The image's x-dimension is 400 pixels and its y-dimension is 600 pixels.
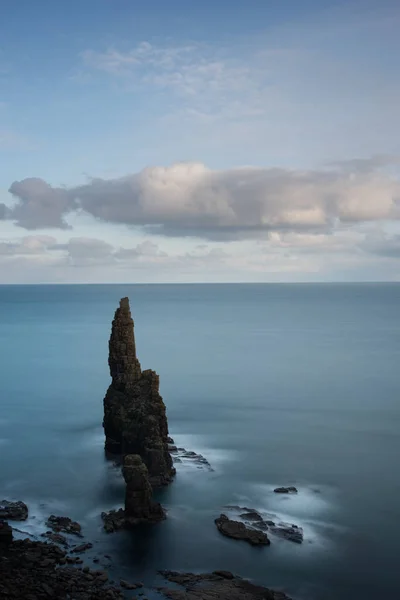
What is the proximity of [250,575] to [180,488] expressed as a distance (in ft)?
56.4

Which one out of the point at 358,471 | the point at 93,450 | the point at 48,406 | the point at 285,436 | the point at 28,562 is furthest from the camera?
the point at 48,406

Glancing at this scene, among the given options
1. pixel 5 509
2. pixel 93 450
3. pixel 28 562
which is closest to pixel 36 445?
pixel 93 450

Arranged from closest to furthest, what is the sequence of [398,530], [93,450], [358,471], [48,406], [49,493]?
[398,530]
[49,493]
[358,471]
[93,450]
[48,406]

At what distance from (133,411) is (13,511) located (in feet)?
53.1

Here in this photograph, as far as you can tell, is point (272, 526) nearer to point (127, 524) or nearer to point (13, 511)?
point (127, 524)

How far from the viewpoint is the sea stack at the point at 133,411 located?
207ft

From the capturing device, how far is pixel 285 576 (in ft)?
150

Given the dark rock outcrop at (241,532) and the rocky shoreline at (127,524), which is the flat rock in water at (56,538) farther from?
the dark rock outcrop at (241,532)

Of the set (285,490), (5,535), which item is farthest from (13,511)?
(285,490)

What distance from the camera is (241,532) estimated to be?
51.7 meters

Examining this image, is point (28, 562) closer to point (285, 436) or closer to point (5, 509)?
point (5, 509)

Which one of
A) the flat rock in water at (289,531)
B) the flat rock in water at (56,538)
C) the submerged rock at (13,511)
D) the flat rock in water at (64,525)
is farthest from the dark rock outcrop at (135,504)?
the flat rock in water at (289,531)

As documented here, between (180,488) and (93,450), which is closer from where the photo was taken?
(180,488)

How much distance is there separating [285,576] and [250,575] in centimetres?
256
